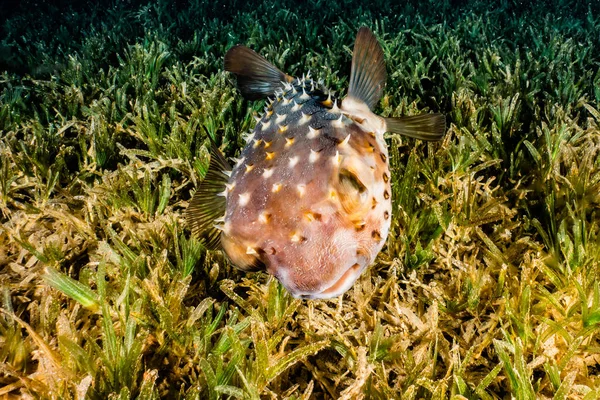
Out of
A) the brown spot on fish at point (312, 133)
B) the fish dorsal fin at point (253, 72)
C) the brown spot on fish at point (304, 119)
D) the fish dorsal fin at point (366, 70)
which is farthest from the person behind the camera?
the fish dorsal fin at point (253, 72)

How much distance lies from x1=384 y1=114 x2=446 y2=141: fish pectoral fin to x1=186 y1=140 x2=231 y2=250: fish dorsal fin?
0.87 metres

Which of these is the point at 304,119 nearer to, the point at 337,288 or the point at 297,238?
the point at 297,238

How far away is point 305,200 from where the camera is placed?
138 cm

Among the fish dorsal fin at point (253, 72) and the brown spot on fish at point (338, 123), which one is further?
the fish dorsal fin at point (253, 72)

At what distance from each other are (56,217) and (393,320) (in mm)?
1979

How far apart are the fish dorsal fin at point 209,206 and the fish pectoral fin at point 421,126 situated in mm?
866

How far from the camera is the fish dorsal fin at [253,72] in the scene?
104 inches

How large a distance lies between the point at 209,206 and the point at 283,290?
0.50m

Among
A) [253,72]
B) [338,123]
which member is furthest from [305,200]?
[253,72]

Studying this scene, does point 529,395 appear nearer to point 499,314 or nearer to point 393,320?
point 499,314

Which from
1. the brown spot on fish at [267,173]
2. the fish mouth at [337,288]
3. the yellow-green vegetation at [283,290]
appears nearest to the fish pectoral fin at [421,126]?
the yellow-green vegetation at [283,290]

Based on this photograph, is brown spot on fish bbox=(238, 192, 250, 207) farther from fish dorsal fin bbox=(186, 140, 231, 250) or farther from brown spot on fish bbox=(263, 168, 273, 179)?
fish dorsal fin bbox=(186, 140, 231, 250)

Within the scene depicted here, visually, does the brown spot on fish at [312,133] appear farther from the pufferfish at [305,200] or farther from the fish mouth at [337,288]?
the fish mouth at [337,288]

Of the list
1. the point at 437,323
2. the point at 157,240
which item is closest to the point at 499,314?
the point at 437,323
